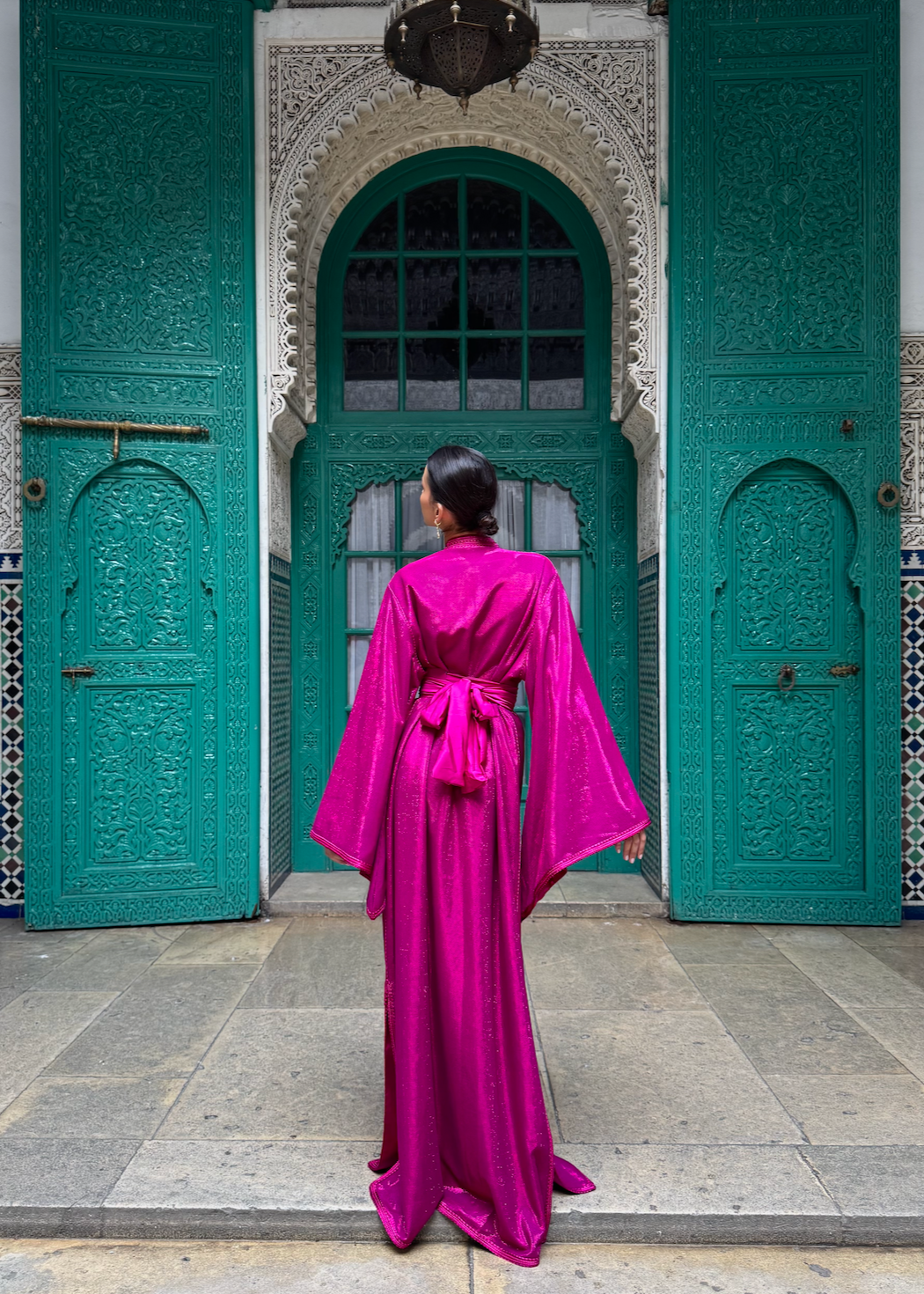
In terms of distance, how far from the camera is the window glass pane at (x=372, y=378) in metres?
4.37

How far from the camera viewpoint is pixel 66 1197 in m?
1.80

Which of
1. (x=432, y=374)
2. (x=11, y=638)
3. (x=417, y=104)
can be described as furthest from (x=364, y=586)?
(x=417, y=104)

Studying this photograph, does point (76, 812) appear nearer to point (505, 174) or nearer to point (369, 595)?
point (369, 595)

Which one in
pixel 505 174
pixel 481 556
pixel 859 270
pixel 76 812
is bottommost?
pixel 76 812

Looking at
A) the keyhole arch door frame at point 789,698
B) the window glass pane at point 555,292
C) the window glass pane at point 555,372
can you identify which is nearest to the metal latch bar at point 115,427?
the window glass pane at point 555,372

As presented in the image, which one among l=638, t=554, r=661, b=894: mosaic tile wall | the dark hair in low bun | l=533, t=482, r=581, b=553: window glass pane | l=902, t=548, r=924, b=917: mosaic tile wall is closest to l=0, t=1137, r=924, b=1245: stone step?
the dark hair in low bun

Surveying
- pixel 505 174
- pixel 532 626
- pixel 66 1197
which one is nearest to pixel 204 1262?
pixel 66 1197

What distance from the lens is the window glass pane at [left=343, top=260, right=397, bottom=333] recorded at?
172 inches

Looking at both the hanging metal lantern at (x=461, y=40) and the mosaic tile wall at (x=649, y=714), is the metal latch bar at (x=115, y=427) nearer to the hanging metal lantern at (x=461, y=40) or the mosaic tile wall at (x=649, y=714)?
the hanging metal lantern at (x=461, y=40)

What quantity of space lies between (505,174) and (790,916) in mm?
3490

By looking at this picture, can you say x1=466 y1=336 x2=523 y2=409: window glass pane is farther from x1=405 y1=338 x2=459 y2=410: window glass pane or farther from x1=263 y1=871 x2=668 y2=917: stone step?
x1=263 y1=871 x2=668 y2=917: stone step

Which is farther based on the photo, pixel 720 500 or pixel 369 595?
pixel 369 595

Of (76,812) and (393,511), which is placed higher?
(393,511)

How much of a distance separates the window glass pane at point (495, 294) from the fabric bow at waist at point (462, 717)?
115 inches
